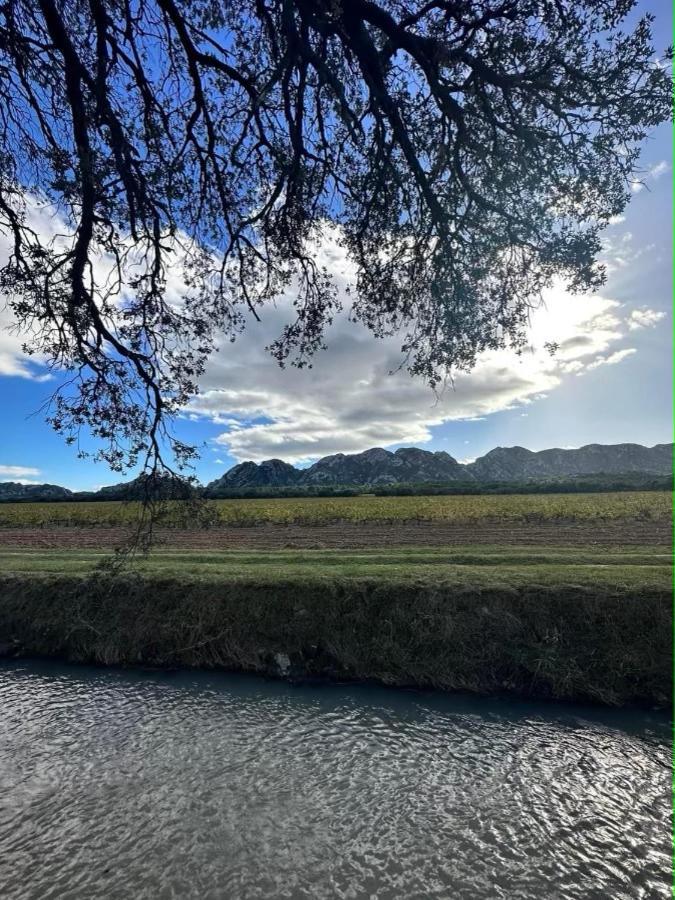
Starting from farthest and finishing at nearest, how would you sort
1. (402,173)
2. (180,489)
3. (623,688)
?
1. (623,688)
2. (180,489)
3. (402,173)

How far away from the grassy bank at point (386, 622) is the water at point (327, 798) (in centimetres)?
86

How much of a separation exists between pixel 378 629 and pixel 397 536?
532 inches

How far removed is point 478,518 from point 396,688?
2407cm

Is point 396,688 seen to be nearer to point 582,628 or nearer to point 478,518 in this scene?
point 582,628

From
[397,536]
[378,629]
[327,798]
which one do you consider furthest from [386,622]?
[397,536]

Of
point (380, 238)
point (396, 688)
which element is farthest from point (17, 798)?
point (380, 238)

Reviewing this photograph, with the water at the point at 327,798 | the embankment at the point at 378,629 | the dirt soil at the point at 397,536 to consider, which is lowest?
the water at the point at 327,798

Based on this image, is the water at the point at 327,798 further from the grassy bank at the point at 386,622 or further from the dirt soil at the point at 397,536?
the dirt soil at the point at 397,536

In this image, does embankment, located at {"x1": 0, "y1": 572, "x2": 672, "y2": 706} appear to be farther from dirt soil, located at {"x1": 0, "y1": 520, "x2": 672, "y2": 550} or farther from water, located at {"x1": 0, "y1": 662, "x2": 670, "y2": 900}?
dirt soil, located at {"x1": 0, "y1": 520, "x2": 672, "y2": 550}

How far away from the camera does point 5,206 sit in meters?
6.46

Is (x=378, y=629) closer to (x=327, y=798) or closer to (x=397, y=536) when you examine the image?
(x=327, y=798)

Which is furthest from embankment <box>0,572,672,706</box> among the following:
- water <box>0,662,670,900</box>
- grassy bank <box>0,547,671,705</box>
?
water <box>0,662,670,900</box>

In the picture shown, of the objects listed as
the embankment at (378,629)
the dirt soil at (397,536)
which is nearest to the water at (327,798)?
the embankment at (378,629)

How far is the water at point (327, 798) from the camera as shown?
4676mm
